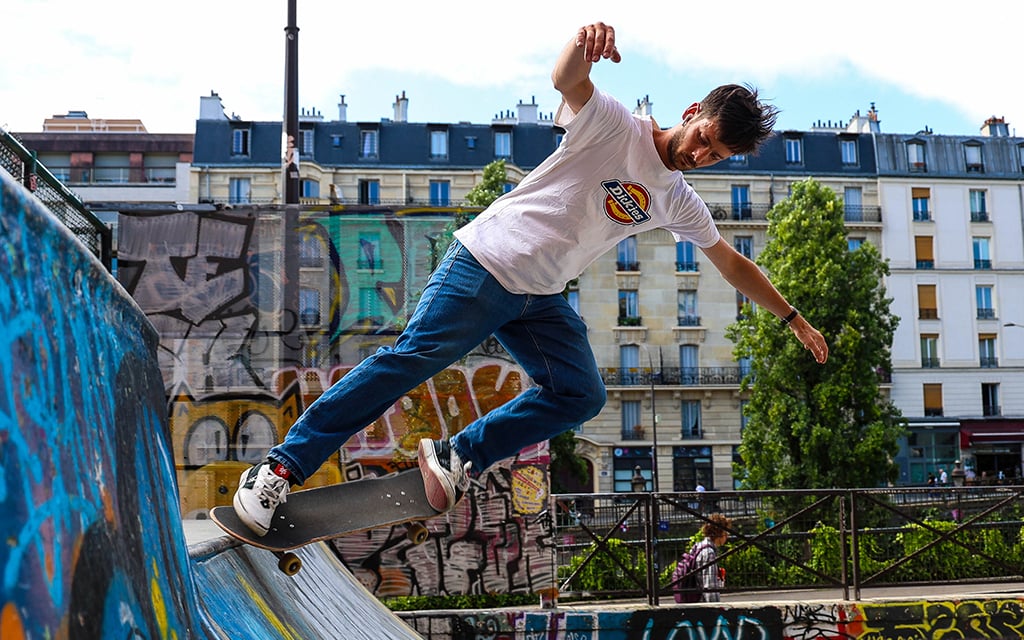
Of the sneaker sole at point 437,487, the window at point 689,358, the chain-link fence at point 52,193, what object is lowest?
the sneaker sole at point 437,487

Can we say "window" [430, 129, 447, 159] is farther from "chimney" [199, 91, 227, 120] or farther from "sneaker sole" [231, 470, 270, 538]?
"sneaker sole" [231, 470, 270, 538]

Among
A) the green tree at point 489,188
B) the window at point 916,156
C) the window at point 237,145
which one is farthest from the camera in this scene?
the window at point 916,156

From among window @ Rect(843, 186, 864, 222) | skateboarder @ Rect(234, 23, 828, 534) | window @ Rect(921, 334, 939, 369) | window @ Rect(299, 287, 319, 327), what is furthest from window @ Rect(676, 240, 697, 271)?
→ skateboarder @ Rect(234, 23, 828, 534)

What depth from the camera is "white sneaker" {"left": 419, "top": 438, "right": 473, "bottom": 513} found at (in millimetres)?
3479

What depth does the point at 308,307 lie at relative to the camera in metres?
9.41

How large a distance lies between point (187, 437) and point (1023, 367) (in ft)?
159

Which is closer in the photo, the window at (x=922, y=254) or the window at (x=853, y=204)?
the window at (x=853, y=204)

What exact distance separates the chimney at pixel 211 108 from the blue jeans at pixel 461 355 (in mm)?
45660

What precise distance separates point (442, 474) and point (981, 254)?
5161 cm

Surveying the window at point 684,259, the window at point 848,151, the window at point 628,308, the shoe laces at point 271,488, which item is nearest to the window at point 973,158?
the window at point 848,151

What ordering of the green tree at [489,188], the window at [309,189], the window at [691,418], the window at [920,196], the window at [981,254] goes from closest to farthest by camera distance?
the green tree at [489,188] < the window at [309,189] < the window at [691,418] < the window at [920,196] < the window at [981,254]

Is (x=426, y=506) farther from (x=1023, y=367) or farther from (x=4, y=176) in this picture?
(x=1023, y=367)

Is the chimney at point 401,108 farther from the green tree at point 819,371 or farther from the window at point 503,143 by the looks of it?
the green tree at point 819,371

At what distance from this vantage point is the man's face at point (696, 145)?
3.26 meters
